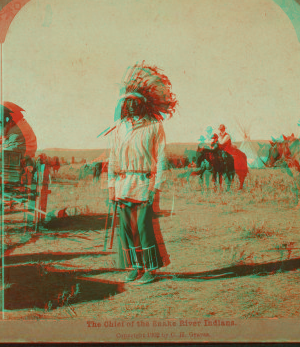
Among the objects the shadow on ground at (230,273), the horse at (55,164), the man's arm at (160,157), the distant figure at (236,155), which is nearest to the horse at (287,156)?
the distant figure at (236,155)

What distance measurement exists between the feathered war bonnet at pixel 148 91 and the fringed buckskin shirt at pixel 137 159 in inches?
5.0

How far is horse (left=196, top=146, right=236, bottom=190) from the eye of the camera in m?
3.75

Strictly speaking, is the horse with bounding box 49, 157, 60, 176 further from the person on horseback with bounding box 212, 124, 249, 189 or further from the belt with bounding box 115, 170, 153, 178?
the person on horseback with bounding box 212, 124, 249, 189

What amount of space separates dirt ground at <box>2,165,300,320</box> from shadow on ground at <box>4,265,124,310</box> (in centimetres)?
1

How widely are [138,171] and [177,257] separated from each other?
1.06 meters

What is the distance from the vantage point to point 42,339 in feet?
12.2

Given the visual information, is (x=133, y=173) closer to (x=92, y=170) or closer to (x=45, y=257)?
(x=92, y=170)

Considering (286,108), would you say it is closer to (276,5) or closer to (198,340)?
(276,5)

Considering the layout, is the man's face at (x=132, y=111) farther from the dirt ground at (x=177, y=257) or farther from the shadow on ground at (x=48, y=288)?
the shadow on ground at (x=48, y=288)

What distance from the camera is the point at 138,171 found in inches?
146

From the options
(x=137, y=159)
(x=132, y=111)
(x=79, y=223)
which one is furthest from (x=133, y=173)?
(x=79, y=223)

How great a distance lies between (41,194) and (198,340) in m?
2.40

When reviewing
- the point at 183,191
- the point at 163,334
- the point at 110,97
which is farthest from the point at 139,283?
the point at 110,97

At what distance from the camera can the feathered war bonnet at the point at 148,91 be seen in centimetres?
373
